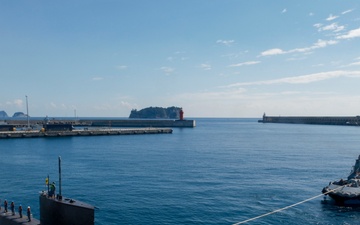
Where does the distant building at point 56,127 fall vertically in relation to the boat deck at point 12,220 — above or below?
above

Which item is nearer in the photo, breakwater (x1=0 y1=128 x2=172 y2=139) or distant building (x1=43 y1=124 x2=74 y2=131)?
breakwater (x1=0 y1=128 x2=172 y2=139)

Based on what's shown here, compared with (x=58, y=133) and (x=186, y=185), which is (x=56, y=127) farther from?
(x=186, y=185)

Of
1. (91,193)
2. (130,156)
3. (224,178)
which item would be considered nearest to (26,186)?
(91,193)

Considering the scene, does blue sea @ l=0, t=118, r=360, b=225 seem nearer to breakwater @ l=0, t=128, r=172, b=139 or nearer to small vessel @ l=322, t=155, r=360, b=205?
small vessel @ l=322, t=155, r=360, b=205

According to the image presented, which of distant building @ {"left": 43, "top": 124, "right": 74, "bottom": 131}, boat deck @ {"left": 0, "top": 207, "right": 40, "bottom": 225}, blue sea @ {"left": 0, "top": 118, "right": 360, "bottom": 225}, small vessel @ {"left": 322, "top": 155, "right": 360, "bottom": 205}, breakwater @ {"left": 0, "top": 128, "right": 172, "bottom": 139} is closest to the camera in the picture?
boat deck @ {"left": 0, "top": 207, "right": 40, "bottom": 225}

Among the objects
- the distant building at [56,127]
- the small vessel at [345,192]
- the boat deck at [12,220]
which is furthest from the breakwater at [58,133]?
the small vessel at [345,192]

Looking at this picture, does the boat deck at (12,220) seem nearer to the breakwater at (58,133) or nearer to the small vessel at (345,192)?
the small vessel at (345,192)

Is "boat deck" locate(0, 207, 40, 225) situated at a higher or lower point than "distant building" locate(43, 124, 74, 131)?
lower

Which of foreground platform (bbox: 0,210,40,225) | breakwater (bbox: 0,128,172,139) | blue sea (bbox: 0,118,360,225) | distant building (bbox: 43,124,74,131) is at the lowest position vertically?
blue sea (bbox: 0,118,360,225)

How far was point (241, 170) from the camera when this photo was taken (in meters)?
67.5

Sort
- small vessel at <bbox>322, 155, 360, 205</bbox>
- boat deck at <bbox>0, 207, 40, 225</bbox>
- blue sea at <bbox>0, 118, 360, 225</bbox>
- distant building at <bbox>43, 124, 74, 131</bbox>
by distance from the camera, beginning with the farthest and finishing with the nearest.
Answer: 1. distant building at <bbox>43, 124, 74, 131</bbox>
2. small vessel at <bbox>322, 155, 360, 205</bbox>
3. blue sea at <bbox>0, 118, 360, 225</bbox>
4. boat deck at <bbox>0, 207, 40, 225</bbox>

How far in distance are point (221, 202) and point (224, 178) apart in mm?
15619

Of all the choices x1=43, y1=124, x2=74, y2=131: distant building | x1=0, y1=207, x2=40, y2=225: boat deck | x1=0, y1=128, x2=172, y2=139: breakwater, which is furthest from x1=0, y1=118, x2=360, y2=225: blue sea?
x1=43, y1=124, x2=74, y2=131: distant building

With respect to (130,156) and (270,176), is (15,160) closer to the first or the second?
(130,156)
